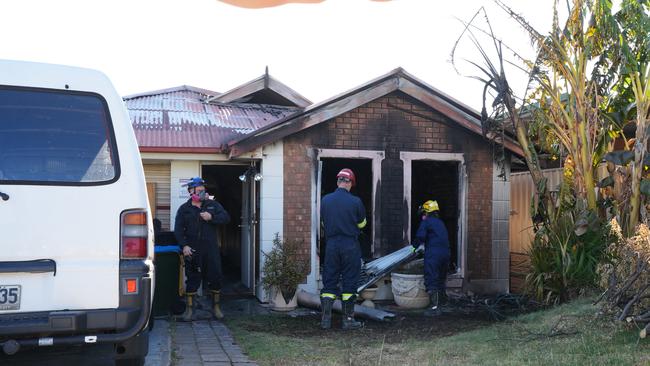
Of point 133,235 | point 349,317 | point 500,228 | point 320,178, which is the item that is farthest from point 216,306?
point 500,228

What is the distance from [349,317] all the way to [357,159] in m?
3.14

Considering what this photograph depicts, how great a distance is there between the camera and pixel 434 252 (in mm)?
9477

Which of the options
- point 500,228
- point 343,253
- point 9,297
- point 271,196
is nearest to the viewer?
point 9,297

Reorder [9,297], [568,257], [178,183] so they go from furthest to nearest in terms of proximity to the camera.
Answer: [178,183] → [568,257] → [9,297]

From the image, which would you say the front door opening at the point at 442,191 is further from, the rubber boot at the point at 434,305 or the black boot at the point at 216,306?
the black boot at the point at 216,306

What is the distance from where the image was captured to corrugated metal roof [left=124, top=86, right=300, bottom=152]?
10.1m

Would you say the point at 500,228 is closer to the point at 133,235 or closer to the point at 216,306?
the point at 216,306

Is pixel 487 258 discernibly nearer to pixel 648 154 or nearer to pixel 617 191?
pixel 617 191

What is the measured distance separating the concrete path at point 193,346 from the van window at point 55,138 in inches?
84.9

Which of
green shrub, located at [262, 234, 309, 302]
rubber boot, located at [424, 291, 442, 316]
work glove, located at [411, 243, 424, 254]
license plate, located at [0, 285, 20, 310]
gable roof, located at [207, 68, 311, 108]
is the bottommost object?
rubber boot, located at [424, 291, 442, 316]

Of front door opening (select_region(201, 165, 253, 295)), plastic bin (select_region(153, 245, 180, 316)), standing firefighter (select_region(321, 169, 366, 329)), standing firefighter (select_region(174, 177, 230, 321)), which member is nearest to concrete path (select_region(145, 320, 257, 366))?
plastic bin (select_region(153, 245, 180, 316))

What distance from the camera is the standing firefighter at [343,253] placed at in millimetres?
8227

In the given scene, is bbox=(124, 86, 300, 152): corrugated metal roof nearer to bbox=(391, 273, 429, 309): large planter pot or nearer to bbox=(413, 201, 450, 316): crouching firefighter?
bbox=(413, 201, 450, 316): crouching firefighter

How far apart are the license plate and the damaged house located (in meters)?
5.79
